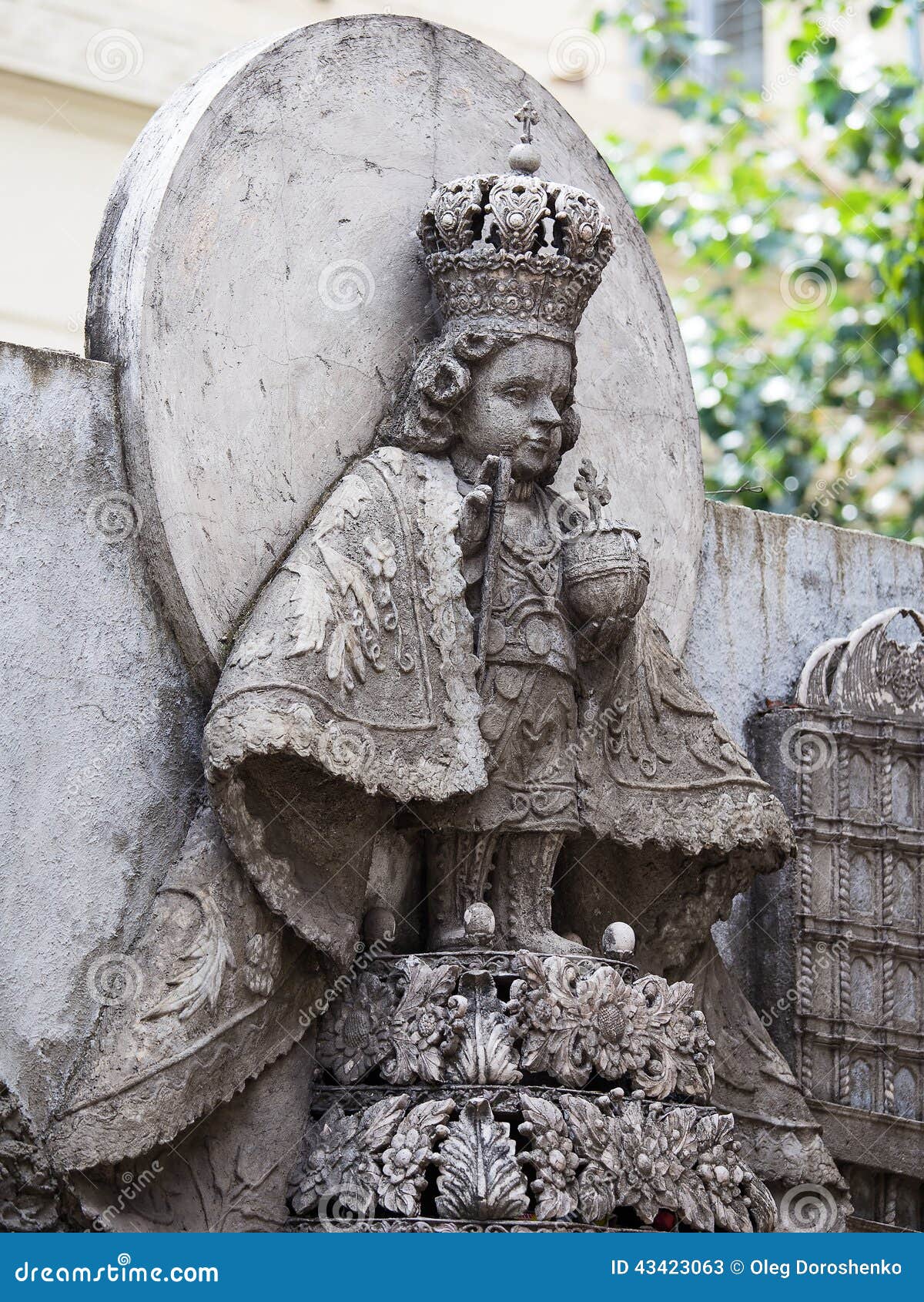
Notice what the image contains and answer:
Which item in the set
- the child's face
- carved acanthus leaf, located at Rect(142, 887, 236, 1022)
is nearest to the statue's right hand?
the child's face

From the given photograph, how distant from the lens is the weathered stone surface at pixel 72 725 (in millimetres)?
5555

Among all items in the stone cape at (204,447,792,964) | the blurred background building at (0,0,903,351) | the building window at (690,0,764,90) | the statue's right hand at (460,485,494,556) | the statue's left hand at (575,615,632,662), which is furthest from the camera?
the building window at (690,0,764,90)

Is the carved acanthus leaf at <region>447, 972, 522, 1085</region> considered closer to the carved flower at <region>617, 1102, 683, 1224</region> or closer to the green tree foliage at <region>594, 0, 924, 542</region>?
the carved flower at <region>617, 1102, 683, 1224</region>

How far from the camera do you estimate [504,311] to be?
20.3 feet

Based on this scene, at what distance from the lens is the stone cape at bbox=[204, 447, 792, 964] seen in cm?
561

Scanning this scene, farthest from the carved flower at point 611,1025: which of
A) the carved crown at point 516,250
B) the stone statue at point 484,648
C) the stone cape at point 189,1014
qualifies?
the carved crown at point 516,250

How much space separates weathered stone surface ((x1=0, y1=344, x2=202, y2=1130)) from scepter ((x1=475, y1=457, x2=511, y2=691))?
2.70ft

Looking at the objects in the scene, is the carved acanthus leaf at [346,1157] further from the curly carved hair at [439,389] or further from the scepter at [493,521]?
the curly carved hair at [439,389]

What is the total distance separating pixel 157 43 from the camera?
37.1 feet

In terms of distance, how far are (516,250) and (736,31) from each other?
31.3 feet

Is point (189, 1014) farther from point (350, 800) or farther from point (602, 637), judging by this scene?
point (602, 637)

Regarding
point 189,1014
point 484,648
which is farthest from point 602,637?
point 189,1014

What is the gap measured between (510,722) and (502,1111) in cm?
108

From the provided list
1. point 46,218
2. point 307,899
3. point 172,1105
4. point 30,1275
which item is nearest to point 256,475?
point 307,899
